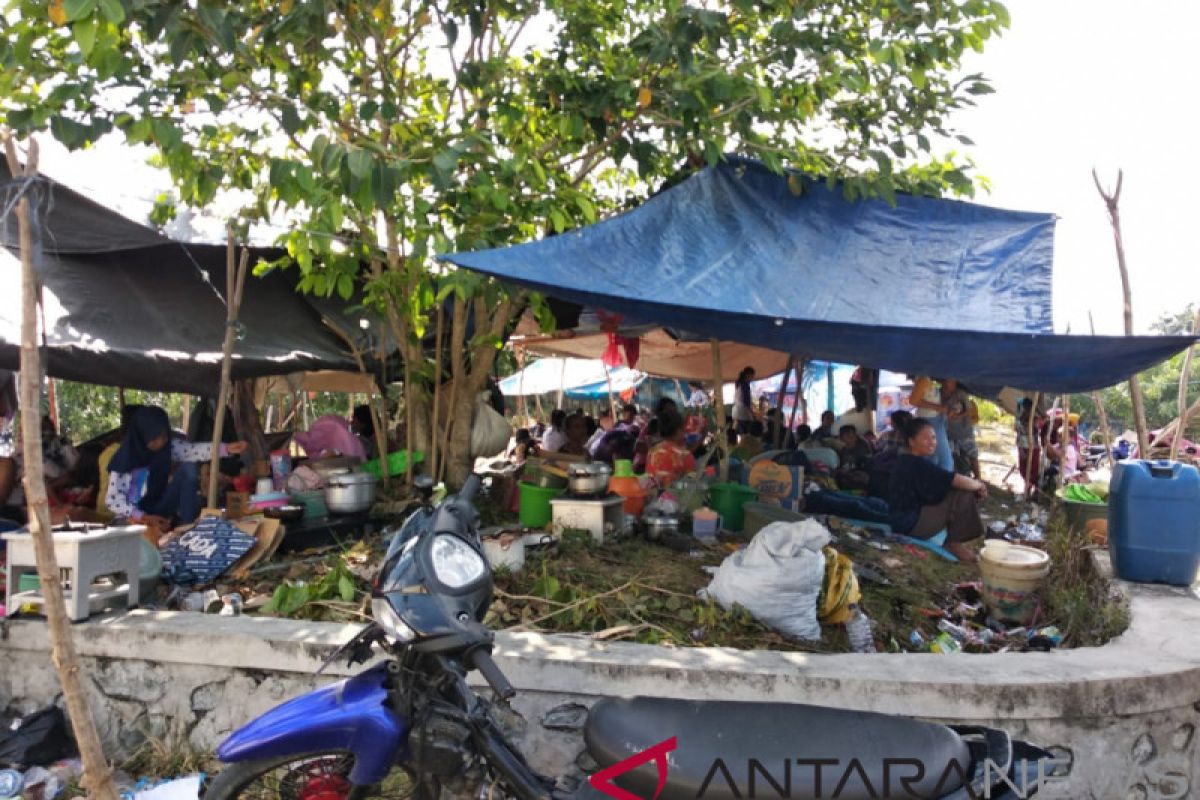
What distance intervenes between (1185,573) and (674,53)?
12.6ft

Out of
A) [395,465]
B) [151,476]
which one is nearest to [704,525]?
[395,465]

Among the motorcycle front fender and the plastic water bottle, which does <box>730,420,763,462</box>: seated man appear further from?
the motorcycle front fender

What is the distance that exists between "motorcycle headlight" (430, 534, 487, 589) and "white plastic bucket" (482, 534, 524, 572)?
2167mm

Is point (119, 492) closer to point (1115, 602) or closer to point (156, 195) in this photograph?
point (156, 195)

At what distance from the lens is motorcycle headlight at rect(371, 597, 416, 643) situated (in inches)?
70.6

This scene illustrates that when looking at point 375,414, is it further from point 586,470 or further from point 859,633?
point 859,633

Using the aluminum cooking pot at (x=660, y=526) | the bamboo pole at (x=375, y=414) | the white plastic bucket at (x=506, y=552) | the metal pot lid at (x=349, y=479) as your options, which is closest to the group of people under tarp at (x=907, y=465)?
the aluminum cooking pot at (x=660, y=526)

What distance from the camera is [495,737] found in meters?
1.85

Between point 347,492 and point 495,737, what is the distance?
3.66 metres

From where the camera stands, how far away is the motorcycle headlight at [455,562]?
1809 mm

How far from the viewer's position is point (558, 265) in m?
3.58

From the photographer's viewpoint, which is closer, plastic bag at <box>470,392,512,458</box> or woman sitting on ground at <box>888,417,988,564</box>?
woman sitting on ground at <box>888,417,988,564</box>

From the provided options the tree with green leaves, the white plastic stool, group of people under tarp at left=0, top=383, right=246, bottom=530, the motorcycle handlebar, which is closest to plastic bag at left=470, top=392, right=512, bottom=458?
the tree with green leaves

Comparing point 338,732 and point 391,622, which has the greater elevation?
point 391,622
